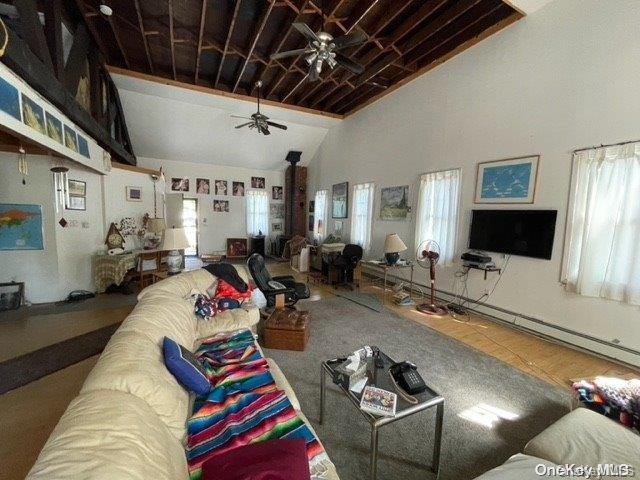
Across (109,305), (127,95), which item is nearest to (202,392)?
(109,305)

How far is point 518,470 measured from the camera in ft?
3.61

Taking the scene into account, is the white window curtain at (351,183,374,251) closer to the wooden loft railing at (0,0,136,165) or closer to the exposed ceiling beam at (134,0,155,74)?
the exposed ceiling beam at (134,0,155,74)

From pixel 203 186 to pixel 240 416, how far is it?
7.97 m

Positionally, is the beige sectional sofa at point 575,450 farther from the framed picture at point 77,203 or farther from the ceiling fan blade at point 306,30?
the framed picture at point 77,203

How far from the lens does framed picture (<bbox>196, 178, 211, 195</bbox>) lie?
8.11 m

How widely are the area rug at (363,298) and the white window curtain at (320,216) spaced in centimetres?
298

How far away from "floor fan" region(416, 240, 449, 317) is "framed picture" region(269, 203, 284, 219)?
5.74m

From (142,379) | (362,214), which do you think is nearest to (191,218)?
(362,214)

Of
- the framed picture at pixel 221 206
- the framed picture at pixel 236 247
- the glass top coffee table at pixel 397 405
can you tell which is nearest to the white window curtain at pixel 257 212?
the framed picture at pixel 236 247

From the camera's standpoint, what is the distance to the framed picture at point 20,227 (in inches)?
151

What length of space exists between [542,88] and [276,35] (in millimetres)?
3719

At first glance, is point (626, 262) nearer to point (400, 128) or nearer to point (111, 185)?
point (400, 128)

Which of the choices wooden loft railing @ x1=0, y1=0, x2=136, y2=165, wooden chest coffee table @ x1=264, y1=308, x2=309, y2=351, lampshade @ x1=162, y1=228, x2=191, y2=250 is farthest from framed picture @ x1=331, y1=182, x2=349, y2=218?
wooden loft railing @ x1=0, y1=0, x2=136, y2=165

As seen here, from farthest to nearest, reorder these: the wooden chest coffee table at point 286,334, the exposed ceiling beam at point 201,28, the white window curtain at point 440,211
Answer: the white window curtain at point 440,211 < the exposed ceiling beam at point 201,28 < the wooden chest coffee table at point 286,334
